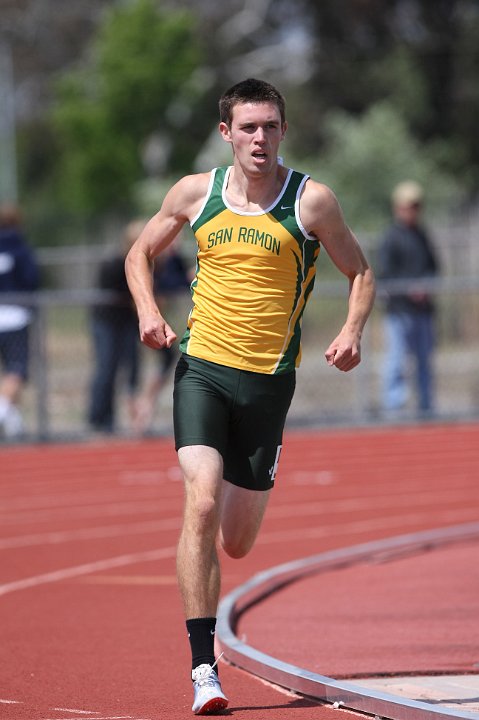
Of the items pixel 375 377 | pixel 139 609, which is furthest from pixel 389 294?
pixel 139 609

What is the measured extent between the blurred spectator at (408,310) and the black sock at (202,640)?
1236cm

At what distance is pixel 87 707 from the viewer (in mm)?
6105

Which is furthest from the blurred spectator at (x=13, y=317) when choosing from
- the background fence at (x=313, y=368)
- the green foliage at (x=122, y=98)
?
the green foliage at (x=122, y=98)

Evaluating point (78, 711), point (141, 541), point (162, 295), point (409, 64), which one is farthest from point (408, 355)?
point (409, 64)

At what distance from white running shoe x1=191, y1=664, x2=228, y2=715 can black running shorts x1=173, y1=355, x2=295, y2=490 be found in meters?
0.86

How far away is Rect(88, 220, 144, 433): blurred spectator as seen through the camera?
17.9 meters

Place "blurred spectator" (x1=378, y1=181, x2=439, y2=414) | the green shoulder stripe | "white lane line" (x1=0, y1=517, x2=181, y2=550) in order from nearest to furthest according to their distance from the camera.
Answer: the green shoulder stripe < "white lane line" (x1=0, y1=517, x2=181, y2=550) < "blurred spectator" (x1=378, y1=181, x2=439, y2=414)

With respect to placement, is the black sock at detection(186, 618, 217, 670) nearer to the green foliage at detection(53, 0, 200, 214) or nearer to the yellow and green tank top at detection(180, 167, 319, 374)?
the yellow and green tank top at detection(180, 167, 319, 374)

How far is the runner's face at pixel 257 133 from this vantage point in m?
6.26

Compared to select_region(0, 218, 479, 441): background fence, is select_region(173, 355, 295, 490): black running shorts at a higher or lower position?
lower

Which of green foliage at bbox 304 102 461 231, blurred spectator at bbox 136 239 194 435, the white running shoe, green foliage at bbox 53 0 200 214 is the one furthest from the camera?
green foliage at bbox 53 0 200 214

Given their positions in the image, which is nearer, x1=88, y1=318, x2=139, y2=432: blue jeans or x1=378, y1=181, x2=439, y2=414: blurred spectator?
x1=88, y1=318, x2=139, y2=432: blue jeans

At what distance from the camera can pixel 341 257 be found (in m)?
6.44

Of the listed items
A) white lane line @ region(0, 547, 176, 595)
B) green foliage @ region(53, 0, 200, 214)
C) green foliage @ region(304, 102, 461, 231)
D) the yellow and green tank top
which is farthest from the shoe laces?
green foliage @ region(53, 0, 200, 214)
